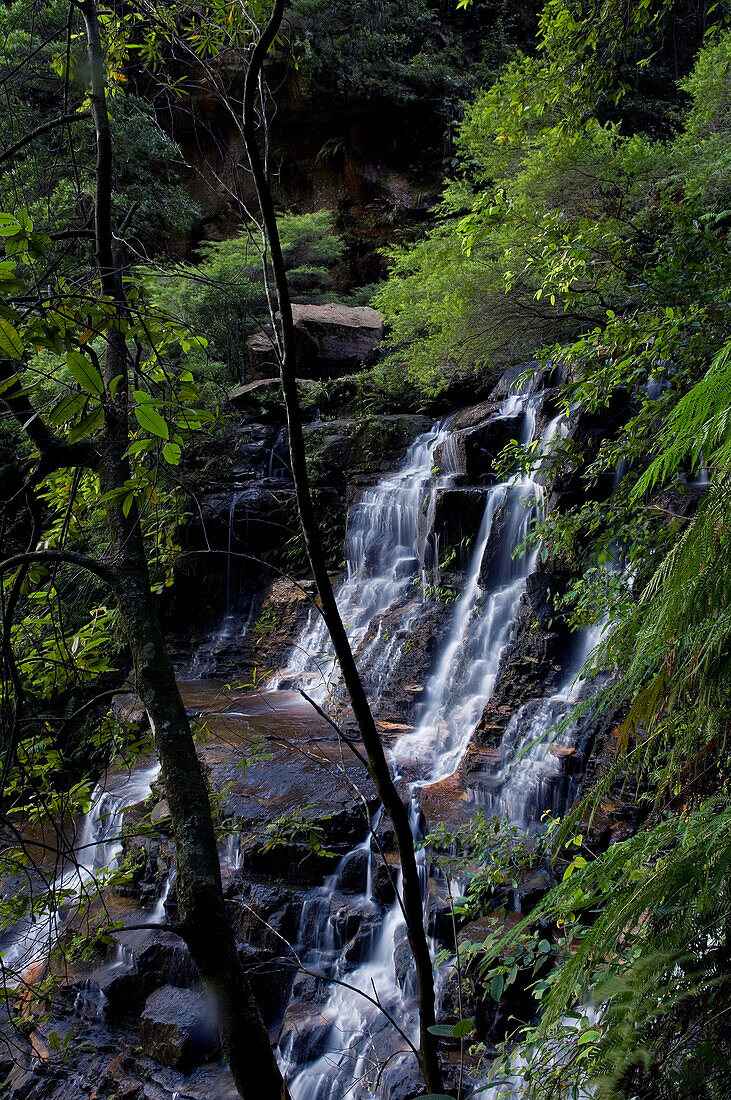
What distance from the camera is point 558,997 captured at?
107 cm

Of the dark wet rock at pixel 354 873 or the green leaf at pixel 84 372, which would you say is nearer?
the green leaf at pixel 84 372

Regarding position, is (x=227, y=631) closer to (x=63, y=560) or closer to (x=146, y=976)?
(x=146, y=976)

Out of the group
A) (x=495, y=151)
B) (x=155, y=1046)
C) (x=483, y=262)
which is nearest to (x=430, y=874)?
(x=155, y=1046)

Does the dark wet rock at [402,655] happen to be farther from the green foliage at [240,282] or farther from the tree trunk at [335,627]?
the tree trunk at [335,627]

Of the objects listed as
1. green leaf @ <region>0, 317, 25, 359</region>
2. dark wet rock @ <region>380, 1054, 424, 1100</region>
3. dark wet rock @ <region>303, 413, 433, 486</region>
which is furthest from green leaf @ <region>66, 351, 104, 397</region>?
dark wet rock @ <region>303, 413, 433, 486</region>

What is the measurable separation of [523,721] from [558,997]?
5.71m

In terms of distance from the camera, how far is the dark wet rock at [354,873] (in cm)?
556

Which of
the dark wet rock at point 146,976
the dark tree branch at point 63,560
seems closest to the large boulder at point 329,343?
the dark wet rock at point 146,976

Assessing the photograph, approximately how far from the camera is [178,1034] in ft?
16.0

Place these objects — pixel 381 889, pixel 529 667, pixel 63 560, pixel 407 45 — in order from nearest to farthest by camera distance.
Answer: pixel 63 560 → pixel 381 889 → pixel 529 667 → pixel 407 45

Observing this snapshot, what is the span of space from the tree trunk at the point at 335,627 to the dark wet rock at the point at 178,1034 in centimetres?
415

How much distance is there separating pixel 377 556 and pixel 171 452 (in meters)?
9.40

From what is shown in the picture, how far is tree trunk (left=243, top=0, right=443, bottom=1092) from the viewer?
1.54 meters

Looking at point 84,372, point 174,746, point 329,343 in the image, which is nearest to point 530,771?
point 174,746
